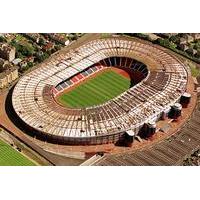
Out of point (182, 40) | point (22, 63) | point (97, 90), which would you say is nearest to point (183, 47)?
point (182, 40)

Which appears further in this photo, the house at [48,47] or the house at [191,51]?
the house at [191,51]

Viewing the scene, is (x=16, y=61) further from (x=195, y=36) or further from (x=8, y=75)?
(x=195, y=36)

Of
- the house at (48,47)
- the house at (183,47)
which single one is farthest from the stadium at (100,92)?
the house at (183,47)

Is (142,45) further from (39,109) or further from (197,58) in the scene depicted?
(39,109)

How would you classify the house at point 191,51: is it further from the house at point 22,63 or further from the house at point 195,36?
the house at point 22,63

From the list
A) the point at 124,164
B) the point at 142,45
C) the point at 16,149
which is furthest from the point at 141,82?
the point at 16,149

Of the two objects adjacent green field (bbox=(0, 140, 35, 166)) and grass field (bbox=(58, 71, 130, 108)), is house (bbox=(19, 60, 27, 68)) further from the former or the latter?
adjacent green field (bbox=(0, 140, 35, 166))

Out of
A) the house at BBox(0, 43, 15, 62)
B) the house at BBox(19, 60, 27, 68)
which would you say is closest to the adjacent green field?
the house at BBox(19, 60, 27, 68)

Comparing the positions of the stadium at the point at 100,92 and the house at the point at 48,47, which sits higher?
the house at the point at 48,47
